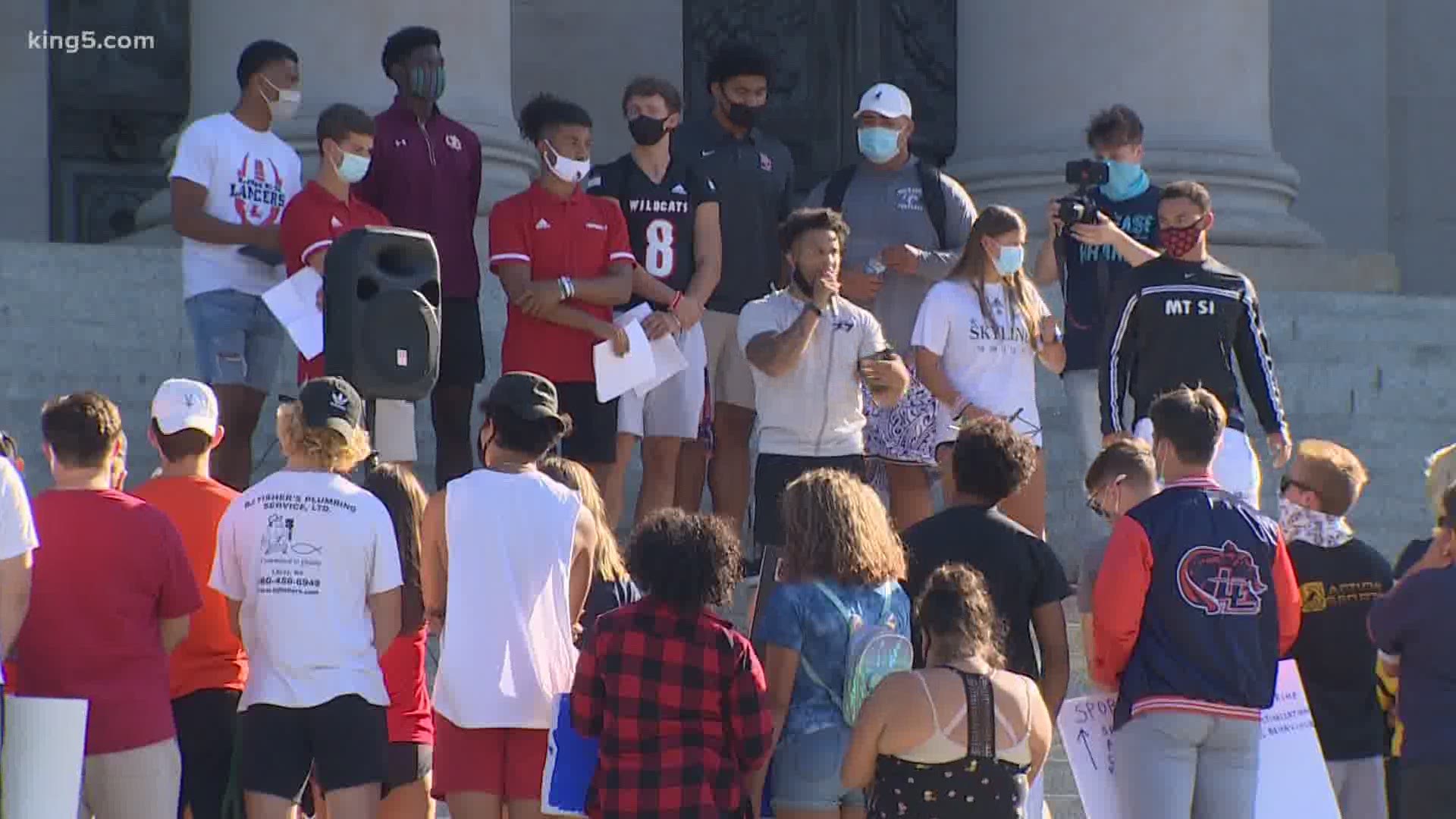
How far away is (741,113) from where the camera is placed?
11.1m

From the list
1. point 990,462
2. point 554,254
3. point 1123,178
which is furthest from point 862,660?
point 1123,178

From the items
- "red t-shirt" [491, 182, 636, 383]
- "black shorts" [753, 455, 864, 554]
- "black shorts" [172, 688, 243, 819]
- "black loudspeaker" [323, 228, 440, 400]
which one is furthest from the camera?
"red t-shirt" [491, 182, 636, 383]

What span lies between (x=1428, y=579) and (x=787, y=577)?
180cm

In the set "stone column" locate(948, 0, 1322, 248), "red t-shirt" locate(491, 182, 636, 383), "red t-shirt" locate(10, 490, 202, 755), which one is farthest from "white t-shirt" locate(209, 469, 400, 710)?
"stone column" locate(948, 0, 1322, 248)

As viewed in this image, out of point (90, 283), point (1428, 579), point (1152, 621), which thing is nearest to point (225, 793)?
point (1152, 621)

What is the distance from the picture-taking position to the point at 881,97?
10.9m

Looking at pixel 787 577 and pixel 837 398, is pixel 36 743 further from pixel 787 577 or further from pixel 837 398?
pixel 837 398

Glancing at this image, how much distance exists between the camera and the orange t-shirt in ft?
24.6

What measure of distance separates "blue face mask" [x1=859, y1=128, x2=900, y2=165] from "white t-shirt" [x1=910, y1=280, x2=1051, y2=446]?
108cm

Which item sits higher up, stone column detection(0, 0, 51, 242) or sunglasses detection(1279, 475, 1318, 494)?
stone column detection(0, 0, 51, 242)

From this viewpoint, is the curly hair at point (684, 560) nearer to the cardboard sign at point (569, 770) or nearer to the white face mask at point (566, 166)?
the cardboard sign at point (569, 770)

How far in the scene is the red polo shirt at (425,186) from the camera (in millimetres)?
10391

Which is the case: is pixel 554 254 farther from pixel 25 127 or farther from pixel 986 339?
pixel 25 127

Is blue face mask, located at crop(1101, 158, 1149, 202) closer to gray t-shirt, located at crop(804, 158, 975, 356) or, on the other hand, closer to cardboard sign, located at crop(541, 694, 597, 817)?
gray t-shirt, located at crop(804, 158, 975, 356)
